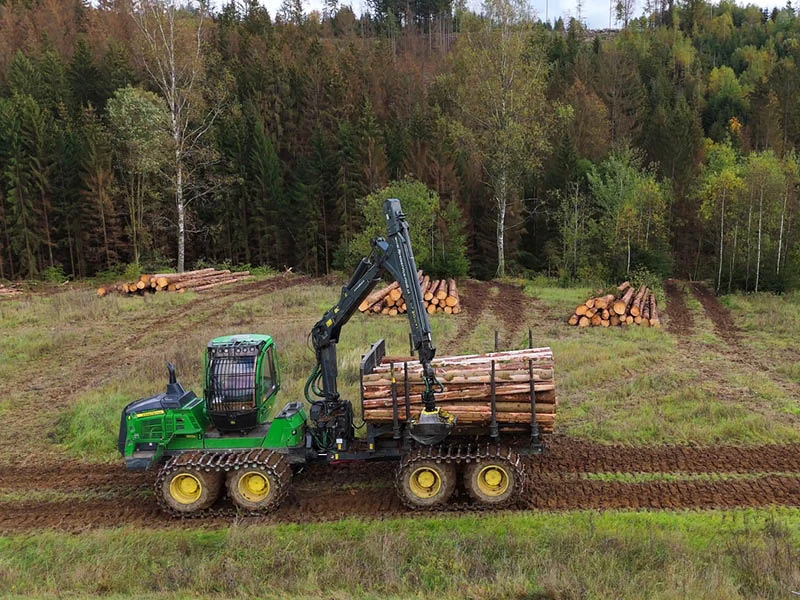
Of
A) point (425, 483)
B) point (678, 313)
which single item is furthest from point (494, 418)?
point (678, 313)

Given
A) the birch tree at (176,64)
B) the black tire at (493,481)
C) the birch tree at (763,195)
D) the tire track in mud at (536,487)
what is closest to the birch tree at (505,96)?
the birch tree at (763,195)

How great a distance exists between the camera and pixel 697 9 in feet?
325

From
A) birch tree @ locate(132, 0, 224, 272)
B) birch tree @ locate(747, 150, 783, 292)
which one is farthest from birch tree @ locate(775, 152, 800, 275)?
birch tree @ locate(132, 0, 224, 272)

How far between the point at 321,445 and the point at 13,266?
4045 centimetres

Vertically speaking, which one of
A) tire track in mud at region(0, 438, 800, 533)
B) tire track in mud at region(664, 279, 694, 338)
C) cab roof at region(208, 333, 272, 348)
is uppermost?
cab roof at region(208, 333, 272, 348)

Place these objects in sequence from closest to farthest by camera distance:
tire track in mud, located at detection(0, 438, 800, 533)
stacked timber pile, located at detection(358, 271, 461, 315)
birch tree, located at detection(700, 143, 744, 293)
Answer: tire track in mud, located at detection(0, 438, 800, 533), stacked timber pile, located at detection(358, 271, 461, 315), birch tree, located at detection(700, 143, 744, 293)

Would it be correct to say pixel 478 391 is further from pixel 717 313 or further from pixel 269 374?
pixel 717 313

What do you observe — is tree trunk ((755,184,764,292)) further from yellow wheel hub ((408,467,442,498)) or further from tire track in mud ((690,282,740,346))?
yellow wheel hub ((408,467,442,498))

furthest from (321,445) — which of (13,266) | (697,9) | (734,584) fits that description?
(697,9)

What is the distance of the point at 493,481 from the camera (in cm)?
945

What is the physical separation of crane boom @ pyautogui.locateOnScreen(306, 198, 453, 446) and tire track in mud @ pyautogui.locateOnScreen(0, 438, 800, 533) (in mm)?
1109

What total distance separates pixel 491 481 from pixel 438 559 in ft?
6.21

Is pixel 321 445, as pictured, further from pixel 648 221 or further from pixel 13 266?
pixel 13 266

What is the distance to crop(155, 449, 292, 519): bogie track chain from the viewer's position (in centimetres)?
945
